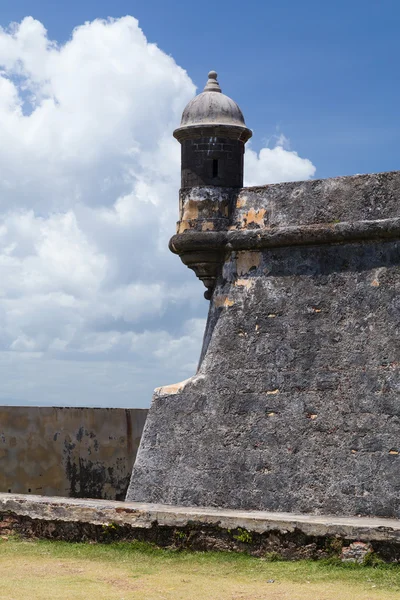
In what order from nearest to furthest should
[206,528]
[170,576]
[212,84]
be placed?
1. [170,576]
2. [206,528]
3. [212,84]

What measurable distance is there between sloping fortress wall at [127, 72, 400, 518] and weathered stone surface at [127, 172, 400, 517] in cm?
1

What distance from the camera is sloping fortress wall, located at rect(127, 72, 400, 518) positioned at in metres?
7.97

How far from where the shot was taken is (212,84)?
379 inches

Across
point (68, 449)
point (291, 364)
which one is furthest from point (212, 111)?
point (68, 449)

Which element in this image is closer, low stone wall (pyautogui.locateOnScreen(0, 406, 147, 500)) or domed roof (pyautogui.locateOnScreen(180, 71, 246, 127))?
domed roof (pyautogui.locateOnScreen(180, 71, 246, 127))

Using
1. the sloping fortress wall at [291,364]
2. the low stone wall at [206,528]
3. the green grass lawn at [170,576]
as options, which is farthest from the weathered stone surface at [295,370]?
the green grass lawn at [170,576]

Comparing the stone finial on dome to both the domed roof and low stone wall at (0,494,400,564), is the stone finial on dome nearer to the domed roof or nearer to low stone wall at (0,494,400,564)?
the domed roof

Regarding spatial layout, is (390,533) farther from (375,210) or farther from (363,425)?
(375,210)

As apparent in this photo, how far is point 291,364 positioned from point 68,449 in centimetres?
391

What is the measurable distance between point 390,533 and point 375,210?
3049 millimetres

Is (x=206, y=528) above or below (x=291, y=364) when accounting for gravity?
below

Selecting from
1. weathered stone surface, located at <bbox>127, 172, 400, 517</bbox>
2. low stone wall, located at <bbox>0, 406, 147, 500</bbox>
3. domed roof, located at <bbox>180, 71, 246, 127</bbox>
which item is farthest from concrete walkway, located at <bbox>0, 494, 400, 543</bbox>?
domed roof, located at <bbox>180, 71, 246, 127</bbox>

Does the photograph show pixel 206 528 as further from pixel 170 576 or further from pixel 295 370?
pixel 295 370

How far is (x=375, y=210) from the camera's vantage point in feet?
27.4
